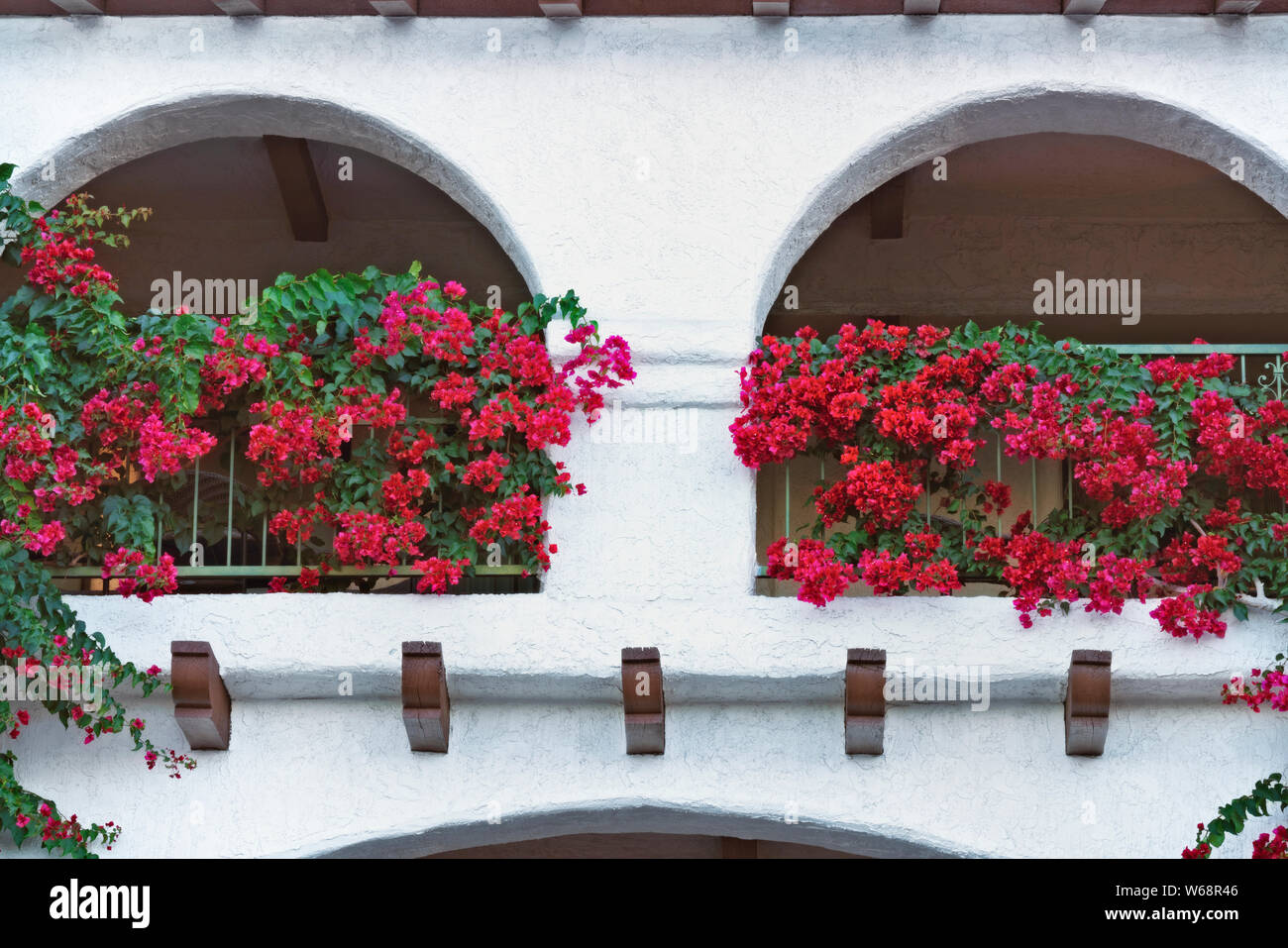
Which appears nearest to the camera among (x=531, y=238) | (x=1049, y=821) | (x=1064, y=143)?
(x=1049, y=821)

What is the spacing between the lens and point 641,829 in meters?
6.50

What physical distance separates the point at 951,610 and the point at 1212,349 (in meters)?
1.44

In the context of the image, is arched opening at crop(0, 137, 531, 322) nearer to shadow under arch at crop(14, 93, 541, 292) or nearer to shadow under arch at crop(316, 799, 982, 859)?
shadow under arch at crop(14, 93, 541, 292)

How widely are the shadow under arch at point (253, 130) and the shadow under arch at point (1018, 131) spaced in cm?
107

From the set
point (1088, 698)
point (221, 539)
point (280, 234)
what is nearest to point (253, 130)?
point (221, 539)

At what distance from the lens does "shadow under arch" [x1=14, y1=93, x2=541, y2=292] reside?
22.0 ft

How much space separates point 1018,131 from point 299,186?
141 inches

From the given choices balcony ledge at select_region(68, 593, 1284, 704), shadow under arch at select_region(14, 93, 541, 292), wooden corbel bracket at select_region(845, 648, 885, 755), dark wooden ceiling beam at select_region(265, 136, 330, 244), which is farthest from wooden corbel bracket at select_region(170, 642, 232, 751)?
dark wooden ceiling beam at select_region(265, 136, 330, 244)

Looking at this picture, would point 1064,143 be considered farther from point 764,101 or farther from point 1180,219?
point 764,101

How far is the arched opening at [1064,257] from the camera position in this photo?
8.85 m

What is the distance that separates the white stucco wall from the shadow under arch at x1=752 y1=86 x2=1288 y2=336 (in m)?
0.02

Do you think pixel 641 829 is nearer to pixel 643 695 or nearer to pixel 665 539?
pixel 643 695

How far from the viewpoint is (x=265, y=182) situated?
8867 millimetres

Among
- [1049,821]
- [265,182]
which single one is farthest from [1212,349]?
[265,182]
